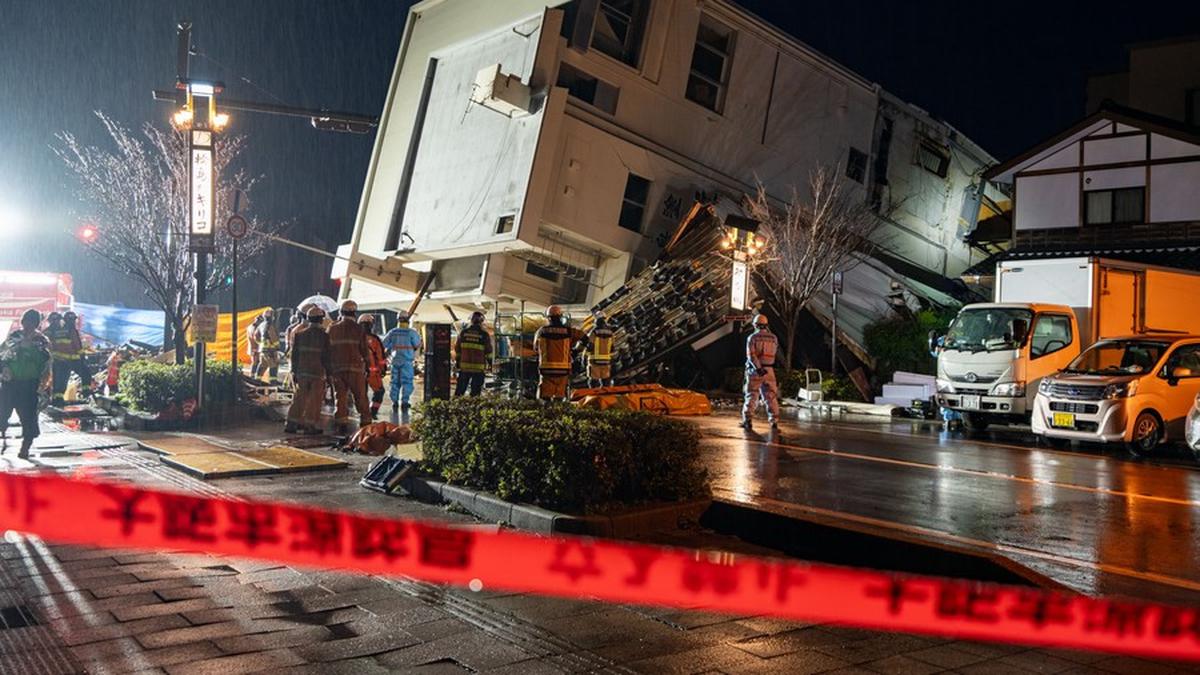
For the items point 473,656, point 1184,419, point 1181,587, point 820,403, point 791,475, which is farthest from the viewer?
point 820,403

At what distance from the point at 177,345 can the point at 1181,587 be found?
21.6 metres

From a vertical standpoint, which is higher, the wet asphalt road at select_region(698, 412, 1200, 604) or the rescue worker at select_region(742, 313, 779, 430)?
the rescue worker at select_region(742, 313, 779, 430)

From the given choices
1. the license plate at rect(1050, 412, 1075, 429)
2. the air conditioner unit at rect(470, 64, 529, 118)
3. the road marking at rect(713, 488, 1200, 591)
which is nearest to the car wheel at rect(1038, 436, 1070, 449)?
the license plate at rect(1050, 412, 1075, 429)

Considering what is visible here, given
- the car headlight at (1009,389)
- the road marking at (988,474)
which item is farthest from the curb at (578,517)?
the car headlight at (1009,389)

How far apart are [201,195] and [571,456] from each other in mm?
12380

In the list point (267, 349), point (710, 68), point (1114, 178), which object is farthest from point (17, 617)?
Result: point (710, 68)

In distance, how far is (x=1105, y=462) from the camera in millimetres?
13086

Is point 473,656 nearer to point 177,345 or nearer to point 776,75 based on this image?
point 177,345

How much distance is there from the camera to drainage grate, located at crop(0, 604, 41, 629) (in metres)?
4.95

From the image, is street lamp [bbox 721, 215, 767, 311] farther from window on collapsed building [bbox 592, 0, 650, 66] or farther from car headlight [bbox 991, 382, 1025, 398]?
car headlight [bbox 991, 382, 1025, 398]

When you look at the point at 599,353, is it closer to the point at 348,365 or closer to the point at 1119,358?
the point at 348,365

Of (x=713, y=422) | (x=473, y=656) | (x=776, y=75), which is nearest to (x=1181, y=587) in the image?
(x=473, y=656)

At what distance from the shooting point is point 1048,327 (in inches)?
655

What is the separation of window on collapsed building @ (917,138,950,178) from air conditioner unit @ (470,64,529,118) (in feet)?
60.7
